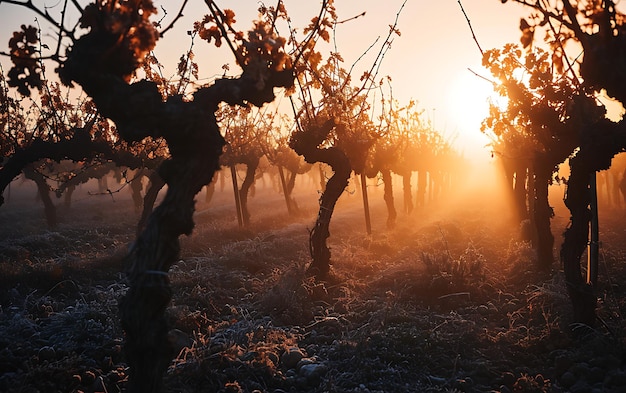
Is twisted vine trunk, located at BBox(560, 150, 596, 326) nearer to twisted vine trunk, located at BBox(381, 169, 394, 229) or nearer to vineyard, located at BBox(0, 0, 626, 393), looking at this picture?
vineyard, located at BBox(0, 0, 626, 393)

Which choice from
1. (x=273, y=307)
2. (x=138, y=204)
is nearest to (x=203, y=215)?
(x=138, y=204)

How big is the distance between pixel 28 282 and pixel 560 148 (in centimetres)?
1313

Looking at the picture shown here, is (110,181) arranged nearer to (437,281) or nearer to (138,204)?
(138,204)

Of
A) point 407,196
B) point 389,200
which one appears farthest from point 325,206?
point 407,196

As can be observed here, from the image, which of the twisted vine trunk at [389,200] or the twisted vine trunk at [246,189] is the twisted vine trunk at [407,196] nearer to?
the twisted vine trunk at [389,200]

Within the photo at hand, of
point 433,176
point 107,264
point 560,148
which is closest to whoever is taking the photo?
point 560,148

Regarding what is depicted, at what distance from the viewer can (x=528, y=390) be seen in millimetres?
5383

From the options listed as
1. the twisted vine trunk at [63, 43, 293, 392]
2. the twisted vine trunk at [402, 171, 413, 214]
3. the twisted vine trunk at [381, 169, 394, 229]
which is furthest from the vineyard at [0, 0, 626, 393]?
the twisted vine trunk at [402, 171, 413, 214]

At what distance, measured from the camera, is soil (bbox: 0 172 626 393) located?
5.64 metres

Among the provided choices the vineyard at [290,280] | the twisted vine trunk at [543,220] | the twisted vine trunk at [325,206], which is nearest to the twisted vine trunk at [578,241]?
the vineyard at [290,280]

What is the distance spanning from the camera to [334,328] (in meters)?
7.96

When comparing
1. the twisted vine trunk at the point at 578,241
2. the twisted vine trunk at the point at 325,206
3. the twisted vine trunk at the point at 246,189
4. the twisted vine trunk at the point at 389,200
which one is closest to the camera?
the twisted vine trunk at the point at 578,241

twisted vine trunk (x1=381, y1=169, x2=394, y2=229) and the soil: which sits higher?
twisted vine trunk (x1=381, y1=169, x2=394, y2=229)

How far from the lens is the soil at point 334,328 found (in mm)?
5645
